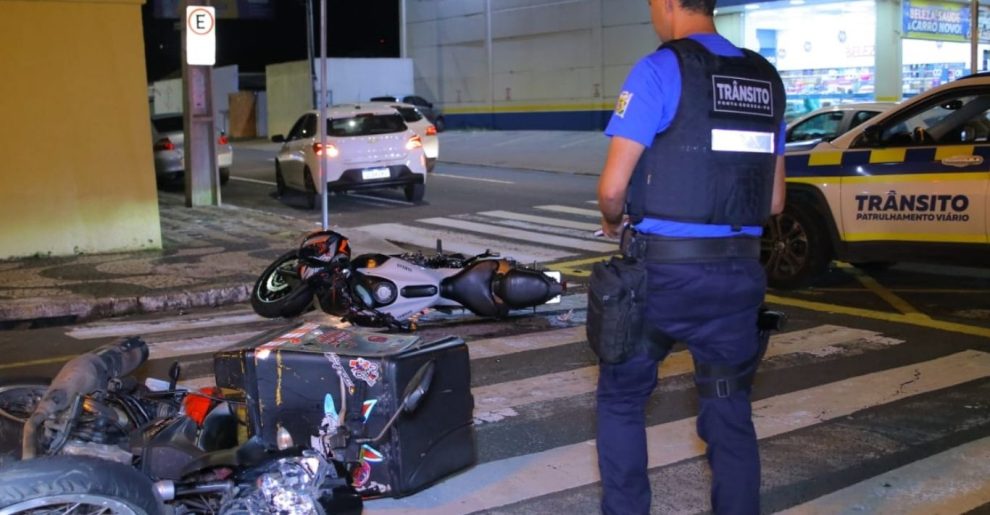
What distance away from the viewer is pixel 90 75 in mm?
11453

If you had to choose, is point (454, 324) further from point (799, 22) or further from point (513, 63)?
point (513, 63)

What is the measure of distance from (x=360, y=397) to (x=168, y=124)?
1762 centimetres

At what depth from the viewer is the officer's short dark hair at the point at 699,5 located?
12.1ft

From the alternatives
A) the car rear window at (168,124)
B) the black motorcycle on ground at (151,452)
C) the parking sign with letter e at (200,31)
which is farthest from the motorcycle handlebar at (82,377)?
the car rear window at (168,124)

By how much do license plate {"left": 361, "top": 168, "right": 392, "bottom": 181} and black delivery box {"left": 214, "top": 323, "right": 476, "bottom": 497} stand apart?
41.2 feet

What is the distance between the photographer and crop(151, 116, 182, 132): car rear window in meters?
20.5

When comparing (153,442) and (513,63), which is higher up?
(513,63)

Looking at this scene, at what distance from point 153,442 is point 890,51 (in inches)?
1106

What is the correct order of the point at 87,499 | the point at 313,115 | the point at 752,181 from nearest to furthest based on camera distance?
1. the point at 87,499
2. the point at 752,181
3. the point at 313,115

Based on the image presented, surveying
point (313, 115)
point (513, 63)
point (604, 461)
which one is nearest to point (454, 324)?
point (604, 461)

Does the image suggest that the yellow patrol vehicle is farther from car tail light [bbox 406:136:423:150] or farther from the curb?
car tail light [bbox 406:136:423:150]

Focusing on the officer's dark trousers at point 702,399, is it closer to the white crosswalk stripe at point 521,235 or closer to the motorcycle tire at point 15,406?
the motorcycle tire at point 15,406

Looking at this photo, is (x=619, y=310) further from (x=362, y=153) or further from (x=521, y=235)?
(x=362, y=153)

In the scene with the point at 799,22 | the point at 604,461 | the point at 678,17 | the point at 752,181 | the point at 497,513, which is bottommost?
the point at 497,513
